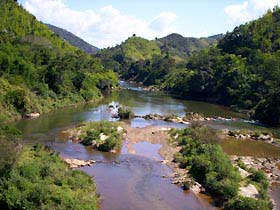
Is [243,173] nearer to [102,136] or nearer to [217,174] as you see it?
[217,174]

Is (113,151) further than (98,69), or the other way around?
(98,69)

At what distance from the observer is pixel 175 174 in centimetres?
4122

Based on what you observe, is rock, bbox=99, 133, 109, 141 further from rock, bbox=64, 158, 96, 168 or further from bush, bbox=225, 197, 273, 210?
bush, bbox=225, 197, 273, 210

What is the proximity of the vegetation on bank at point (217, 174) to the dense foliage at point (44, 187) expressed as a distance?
34.1 feet

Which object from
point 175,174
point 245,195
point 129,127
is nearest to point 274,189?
point 245,195

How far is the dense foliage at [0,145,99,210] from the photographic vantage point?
2745cm

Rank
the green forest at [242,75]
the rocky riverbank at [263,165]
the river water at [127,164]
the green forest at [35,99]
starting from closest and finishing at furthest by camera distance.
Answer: the green forest at [35,99] < the river water at [127,164] < the rocky riverbank at [263,165] < the green forest at [242,75]

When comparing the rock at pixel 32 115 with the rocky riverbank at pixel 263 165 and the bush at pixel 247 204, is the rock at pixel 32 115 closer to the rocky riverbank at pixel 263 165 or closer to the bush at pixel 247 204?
the rocky riverbank at pixel 263 165

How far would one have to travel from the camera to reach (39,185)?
28.8 metres

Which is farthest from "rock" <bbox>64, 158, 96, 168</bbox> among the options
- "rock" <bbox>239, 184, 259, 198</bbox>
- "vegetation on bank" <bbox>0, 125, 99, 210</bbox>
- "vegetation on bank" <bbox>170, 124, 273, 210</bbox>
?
"rock" <bbox>239, 184, 259, 198</bbox>

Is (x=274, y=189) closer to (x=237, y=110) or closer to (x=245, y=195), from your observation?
(x=245, y=195)

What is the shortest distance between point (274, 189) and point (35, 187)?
22470mm

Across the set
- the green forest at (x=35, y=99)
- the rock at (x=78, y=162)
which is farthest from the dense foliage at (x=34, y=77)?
the rock at (x=78, y=162)

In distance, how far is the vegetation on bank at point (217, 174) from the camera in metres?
32.7
